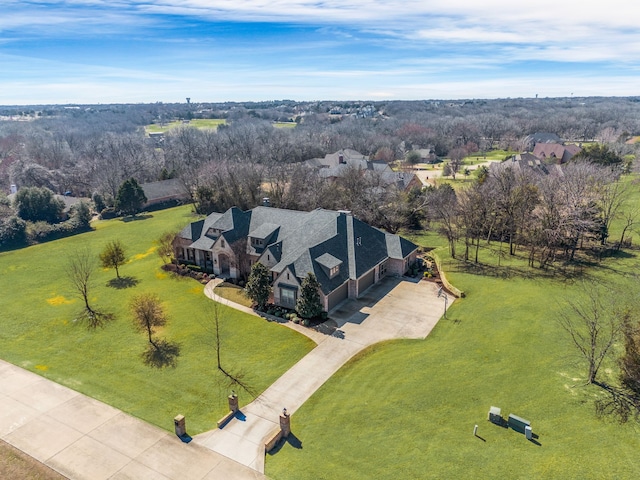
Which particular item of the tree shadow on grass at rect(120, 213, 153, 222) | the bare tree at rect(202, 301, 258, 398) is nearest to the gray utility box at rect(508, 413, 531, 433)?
the bare tree at rect(202, 301, 258, 398)

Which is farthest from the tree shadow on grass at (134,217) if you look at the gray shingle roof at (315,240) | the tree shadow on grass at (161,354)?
the tree shadow on grass at (161,354)

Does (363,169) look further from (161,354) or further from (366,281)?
(161,354)

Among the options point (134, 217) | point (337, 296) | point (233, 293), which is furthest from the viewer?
point (134, 217)

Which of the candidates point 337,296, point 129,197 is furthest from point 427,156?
point 337,296

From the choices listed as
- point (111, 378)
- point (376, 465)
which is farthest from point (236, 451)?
point (111, 378)

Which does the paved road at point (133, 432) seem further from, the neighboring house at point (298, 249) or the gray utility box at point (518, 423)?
the gray utility box at point (518, 423)

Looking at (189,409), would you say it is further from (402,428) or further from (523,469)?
(523,469)

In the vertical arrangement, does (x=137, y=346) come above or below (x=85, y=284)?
below
